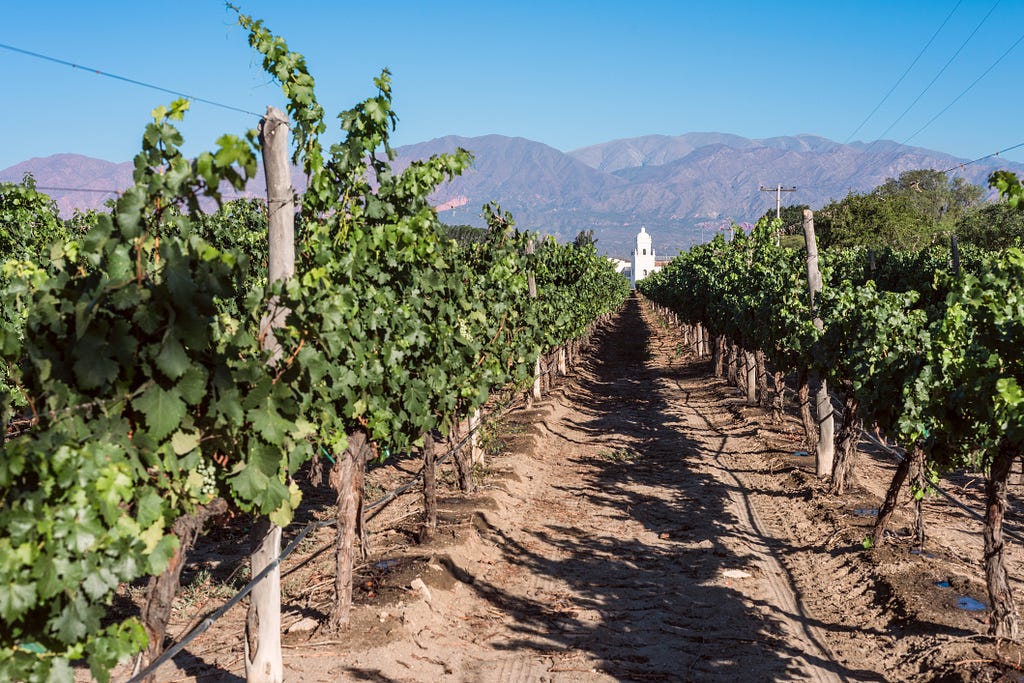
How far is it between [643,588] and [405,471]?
6.59 meters

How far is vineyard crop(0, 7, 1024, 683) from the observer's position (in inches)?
164

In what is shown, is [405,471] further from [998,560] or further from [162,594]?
[162,594]

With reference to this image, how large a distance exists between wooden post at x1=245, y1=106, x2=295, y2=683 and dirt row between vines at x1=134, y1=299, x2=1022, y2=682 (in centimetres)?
71

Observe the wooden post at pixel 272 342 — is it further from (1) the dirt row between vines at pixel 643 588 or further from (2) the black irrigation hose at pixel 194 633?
(1) the dirt row between vines at pixel 643 588

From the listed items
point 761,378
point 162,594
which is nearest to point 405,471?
point 761,378

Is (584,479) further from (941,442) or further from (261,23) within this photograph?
(261,23)

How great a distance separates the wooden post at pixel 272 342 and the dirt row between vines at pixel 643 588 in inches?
28.0

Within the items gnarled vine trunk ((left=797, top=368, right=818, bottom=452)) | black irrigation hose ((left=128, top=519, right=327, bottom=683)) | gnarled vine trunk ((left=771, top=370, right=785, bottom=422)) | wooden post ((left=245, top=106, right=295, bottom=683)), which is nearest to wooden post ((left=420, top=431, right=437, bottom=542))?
black irrigation hose ((left=128, top=519, right=327, bottom=683))

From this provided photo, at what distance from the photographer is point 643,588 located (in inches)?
389

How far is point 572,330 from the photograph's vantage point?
985 inches

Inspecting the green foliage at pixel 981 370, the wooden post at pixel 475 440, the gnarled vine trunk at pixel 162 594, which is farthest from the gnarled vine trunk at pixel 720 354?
the gnarled vine trunk at pixel 162 594

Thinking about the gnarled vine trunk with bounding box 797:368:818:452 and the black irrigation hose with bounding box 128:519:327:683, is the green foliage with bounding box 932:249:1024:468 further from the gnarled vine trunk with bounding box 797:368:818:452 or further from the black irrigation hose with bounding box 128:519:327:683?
the gnarled vine trunk with bounding box 797:368:818:452

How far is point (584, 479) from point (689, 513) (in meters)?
2.94

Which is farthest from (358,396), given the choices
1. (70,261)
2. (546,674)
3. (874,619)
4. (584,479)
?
(584,479)
